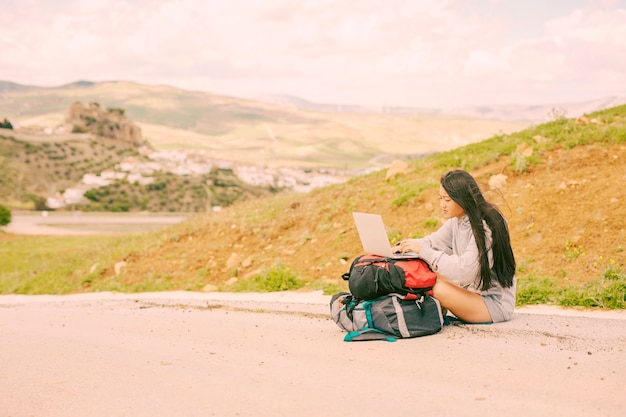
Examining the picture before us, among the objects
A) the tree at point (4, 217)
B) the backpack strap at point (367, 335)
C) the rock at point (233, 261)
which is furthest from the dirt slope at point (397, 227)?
the tree at point (4, 217)

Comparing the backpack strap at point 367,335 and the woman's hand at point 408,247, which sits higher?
the woman's hand at point 408,247

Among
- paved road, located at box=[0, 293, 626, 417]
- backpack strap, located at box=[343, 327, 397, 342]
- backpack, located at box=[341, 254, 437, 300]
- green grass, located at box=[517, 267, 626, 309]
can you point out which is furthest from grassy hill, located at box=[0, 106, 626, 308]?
backpack strap, located at box=[343, 327, 397, 342]

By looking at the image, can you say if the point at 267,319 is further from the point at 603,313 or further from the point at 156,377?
the point at 603,313

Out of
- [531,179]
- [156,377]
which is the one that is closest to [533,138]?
[531,179]

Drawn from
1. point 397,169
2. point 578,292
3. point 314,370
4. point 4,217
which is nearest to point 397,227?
point 397,169

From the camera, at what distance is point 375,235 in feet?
20.2

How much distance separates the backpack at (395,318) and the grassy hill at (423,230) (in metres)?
2.78

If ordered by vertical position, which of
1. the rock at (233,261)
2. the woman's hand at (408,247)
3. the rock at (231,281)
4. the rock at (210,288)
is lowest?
the rock at (210,288)

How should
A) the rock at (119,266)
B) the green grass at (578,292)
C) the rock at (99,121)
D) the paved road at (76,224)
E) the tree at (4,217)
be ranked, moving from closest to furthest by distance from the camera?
the green grass at (578,292) < the rock at (119,266) < the paved road at (76,224) < the tree at (4,217) < the rock at (99,121)

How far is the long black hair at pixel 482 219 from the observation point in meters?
5.96

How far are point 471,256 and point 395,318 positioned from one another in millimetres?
890

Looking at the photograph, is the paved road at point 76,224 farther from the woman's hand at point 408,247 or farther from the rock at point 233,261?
the woman's hand at point 408,247

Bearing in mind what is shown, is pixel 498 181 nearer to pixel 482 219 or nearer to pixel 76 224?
pixel 482 219

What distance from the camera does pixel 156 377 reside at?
5121mm
